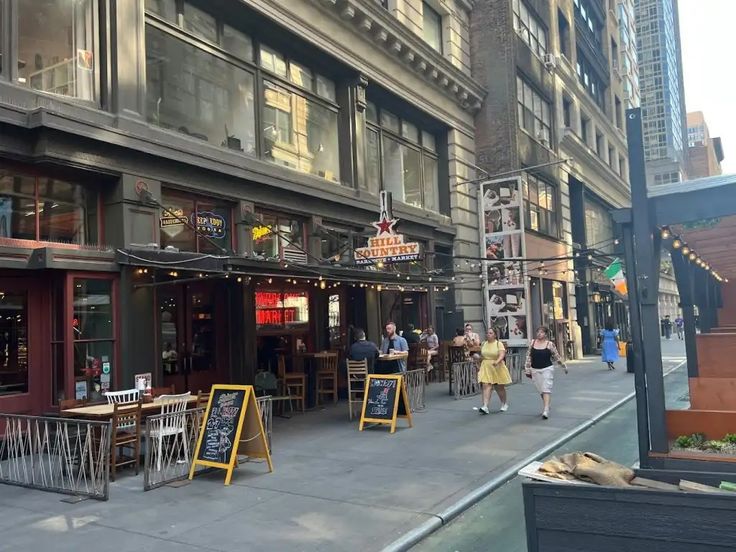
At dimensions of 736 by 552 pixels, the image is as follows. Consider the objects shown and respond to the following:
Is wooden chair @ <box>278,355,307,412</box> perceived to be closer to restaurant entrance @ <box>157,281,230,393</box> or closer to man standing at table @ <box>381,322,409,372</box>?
restaurant entrance @ <box>157,281,230,393</box>

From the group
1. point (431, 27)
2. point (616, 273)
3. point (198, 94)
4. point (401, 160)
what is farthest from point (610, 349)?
point (198, 94)

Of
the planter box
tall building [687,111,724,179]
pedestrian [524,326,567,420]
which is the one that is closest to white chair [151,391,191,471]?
the planter box

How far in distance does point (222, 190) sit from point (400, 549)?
8.63 metres

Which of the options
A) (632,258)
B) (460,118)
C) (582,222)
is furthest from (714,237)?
(582,222)

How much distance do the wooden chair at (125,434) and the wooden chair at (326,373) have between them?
19.4ft

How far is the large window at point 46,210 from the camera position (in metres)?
9.31

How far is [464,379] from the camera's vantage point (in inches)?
619

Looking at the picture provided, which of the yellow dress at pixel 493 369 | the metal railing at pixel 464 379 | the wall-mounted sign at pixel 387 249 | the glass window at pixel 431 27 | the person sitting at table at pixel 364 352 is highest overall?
the glass window at pixel 431 27

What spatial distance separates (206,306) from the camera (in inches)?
504

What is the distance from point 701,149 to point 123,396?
14556 centimetres

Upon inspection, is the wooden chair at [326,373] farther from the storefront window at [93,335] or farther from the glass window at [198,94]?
the storefront window at [93,335]

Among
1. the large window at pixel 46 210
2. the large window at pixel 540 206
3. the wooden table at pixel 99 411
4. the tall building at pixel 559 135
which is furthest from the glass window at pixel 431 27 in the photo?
the wooden table at pixel 99 411

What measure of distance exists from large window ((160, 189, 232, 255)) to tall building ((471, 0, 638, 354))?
9523mm

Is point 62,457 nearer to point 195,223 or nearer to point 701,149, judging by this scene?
point 195,223
